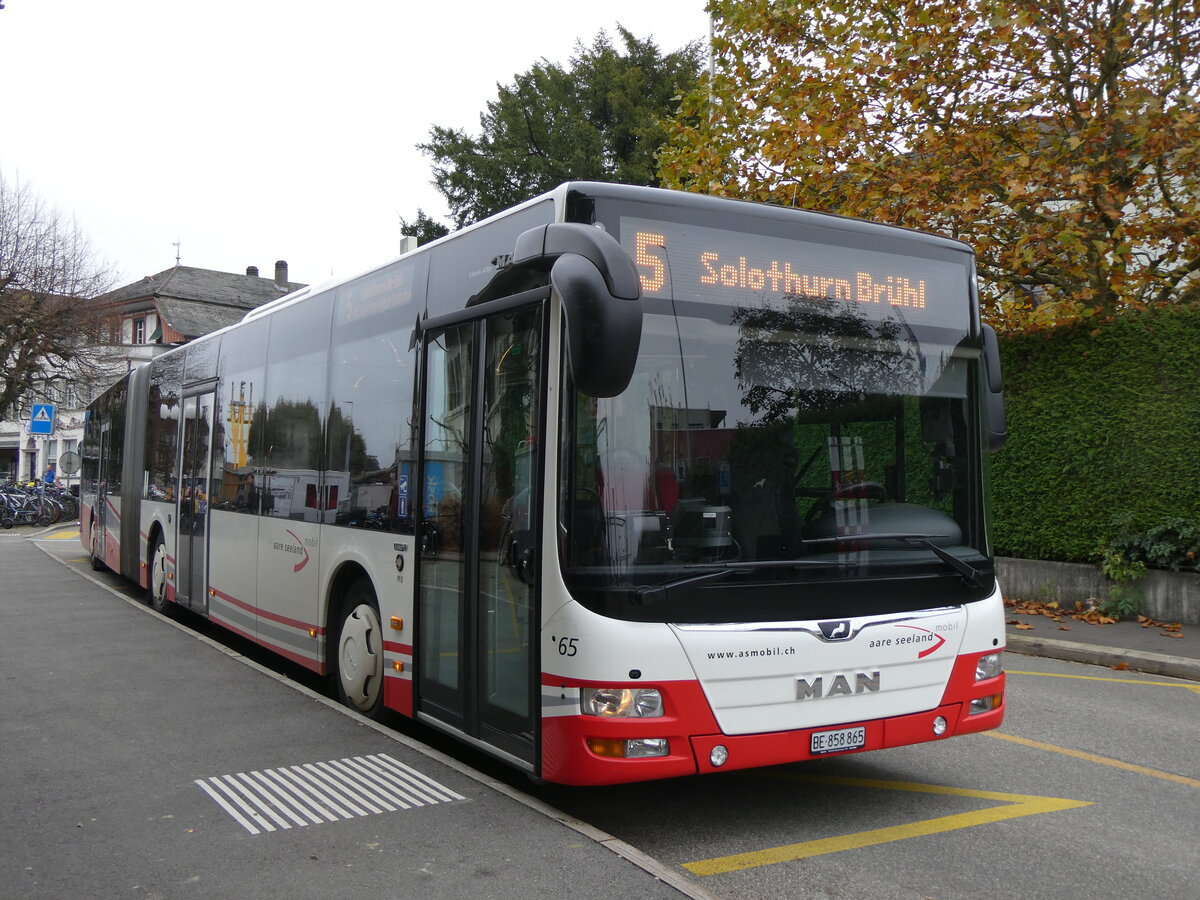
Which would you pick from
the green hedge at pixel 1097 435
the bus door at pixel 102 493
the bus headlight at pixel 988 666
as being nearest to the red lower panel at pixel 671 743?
the bus headlight at pixel 988 666

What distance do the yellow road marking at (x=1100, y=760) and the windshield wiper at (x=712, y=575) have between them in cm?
280

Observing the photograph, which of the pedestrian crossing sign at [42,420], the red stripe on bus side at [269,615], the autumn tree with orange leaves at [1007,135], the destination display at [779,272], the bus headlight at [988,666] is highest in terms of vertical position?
the autumn tree with orange leaves at [1007,135]

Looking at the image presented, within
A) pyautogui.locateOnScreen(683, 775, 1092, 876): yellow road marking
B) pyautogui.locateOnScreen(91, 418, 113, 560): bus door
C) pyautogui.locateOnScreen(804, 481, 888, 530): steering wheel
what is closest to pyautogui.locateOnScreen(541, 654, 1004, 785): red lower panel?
pyautogui.locateOnScreen(683, 775, 1092, 876): yellow road marking

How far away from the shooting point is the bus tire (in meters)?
18.3

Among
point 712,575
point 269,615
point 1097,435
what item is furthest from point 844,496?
point 1097,435

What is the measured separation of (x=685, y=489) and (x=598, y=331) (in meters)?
0.90

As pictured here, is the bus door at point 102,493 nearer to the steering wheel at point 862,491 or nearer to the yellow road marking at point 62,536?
the yellow road marking at point 62,536

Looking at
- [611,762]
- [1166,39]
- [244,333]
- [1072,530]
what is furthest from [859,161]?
[611,762]

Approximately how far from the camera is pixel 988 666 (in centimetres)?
573

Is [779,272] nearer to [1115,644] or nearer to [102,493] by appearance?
[1115,644]

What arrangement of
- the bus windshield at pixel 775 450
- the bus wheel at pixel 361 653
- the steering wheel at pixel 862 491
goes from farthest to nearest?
the bus wheel at pixel 361 653, the steering wheel at pixel 862 491, the bus windshield at pixel 775 450

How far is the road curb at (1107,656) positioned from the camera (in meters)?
10.4

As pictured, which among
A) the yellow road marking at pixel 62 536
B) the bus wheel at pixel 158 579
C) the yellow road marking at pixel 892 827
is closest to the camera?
the yellow road marking at pixel 892 827

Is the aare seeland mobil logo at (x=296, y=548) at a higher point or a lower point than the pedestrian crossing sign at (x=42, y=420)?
lower
